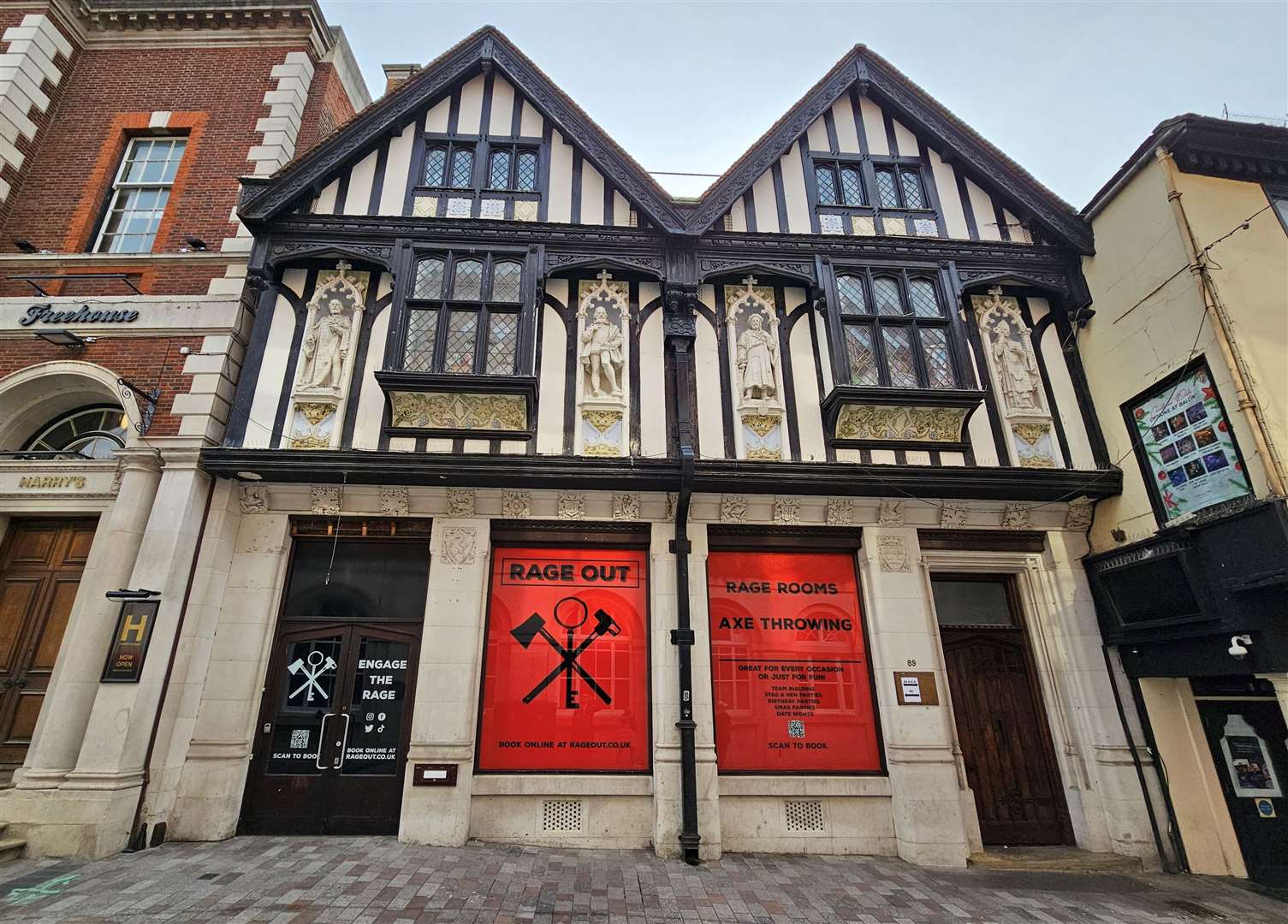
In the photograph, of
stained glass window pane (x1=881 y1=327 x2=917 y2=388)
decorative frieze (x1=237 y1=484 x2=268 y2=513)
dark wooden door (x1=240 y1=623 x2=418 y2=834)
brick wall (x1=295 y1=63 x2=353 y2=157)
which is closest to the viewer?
dark wooden door (x1=240 y1=623 x2=418 y2=834)

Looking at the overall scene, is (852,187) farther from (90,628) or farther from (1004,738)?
(90,628)

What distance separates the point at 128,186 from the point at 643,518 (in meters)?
11.1

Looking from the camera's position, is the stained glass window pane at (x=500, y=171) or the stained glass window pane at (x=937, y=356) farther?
the stained glass window pane at (x=500, y=171)

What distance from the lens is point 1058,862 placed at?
24.2ft

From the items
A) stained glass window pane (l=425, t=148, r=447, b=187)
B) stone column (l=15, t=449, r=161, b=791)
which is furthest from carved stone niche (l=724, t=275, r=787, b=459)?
stone column (l=15, t=449, r=161, b=791)

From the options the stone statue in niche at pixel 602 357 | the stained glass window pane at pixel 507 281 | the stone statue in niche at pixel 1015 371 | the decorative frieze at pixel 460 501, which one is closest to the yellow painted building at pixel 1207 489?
the stone statue in niche at pixel 1015 371

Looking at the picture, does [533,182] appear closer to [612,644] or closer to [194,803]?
[612,644]

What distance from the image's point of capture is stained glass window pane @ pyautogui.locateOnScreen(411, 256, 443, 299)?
9.16 metres

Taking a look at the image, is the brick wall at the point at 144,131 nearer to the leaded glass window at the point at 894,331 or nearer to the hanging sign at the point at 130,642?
the hanging sign at the point at 130,642

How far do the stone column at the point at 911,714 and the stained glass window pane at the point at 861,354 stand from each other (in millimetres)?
2352

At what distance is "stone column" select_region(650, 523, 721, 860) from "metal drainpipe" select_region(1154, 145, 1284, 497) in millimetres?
6776

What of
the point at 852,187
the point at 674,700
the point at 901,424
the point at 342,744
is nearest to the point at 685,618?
the point at 674,700

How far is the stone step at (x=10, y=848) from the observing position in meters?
6.37

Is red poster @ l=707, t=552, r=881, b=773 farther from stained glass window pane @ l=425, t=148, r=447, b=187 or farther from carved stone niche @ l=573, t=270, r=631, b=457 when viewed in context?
stained glass window pane @ l=425, t=148, r=447, b=187
